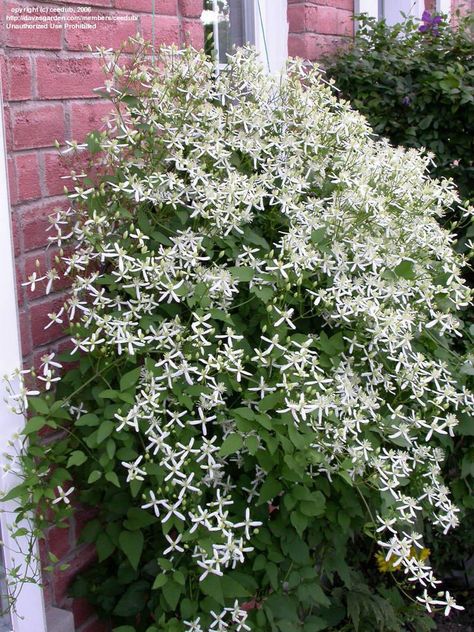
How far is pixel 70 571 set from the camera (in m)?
2.27

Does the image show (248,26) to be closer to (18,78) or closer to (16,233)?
(18,78)

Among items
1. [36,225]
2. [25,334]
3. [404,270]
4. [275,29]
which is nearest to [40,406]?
[25,334]

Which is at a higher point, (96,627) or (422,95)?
(422,95)

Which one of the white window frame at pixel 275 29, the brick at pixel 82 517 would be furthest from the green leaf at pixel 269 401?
the white window frame at pixel 275 29

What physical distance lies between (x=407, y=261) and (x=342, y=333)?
0.29 m

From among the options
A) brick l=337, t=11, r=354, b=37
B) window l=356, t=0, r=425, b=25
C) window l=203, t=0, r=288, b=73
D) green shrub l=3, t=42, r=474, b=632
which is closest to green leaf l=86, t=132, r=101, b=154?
green shrub l=3, t=42, r=474, b=632

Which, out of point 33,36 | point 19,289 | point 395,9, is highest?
point 395,9

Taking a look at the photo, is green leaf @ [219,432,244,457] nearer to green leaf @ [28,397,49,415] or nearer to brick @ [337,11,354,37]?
green leaf @ [28,397,49,415]

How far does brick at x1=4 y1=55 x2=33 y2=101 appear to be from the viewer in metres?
1.96

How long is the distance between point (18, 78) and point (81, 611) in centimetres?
147

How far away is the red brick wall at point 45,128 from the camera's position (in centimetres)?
200

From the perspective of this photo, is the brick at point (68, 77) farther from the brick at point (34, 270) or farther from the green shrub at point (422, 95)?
the green shrub at point (422, 95)

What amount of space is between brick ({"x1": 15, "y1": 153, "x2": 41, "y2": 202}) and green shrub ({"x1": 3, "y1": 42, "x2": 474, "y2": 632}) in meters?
0.12

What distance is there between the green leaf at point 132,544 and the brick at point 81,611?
444mm
